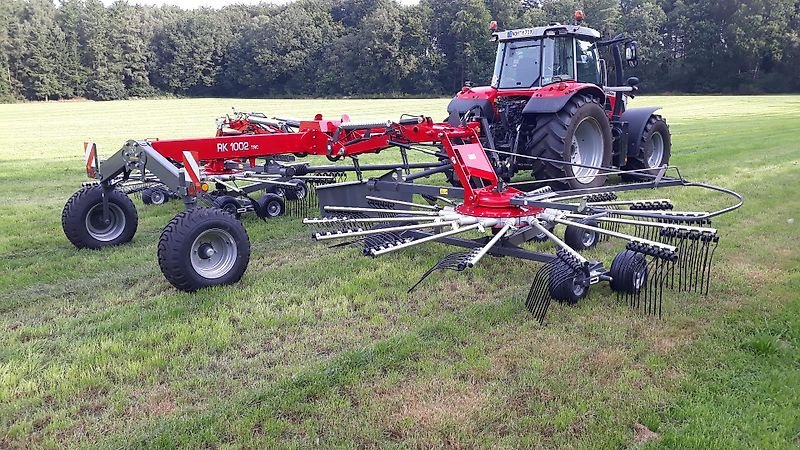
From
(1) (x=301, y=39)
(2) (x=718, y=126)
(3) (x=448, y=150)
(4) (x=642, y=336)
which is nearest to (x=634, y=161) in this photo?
(3) (x=448, y=150)

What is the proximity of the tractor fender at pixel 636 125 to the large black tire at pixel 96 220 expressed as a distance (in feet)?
22.1

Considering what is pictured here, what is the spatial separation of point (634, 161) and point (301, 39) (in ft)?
182

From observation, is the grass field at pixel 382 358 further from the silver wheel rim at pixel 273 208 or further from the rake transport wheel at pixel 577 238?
the silver wheel rim at pixel 273 208

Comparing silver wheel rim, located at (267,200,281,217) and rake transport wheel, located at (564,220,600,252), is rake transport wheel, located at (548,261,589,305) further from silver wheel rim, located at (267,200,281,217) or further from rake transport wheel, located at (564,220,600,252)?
silver wheel rim, located at (267,200,281,217)

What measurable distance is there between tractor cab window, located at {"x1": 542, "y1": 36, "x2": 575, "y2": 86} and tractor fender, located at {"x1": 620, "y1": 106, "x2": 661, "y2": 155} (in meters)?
1.47

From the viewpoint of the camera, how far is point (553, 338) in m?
3.77

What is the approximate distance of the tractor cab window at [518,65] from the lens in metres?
8.51

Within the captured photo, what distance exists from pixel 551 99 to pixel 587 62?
155 centimetres

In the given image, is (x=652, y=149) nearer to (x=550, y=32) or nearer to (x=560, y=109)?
(x=550, y=32)

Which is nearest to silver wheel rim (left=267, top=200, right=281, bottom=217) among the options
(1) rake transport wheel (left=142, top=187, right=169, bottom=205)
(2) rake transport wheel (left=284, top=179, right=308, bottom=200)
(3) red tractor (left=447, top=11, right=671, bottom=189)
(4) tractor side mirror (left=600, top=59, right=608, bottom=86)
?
(2) rake transport wheel (left=284, top=179, right=308, bottom=200)

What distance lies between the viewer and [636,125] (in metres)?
9.32

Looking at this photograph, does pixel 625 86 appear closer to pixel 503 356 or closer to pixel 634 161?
pixel 634 161

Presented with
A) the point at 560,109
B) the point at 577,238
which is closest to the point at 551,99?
the point at 560,109

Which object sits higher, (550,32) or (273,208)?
(550,32)
